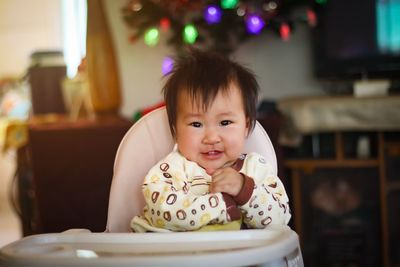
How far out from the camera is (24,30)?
165 inches

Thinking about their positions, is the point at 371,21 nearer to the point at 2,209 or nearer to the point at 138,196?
the point at 138,196

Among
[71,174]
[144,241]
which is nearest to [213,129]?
[144,241]

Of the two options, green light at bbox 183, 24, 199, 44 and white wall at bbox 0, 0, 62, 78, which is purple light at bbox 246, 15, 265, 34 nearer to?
green light at bbox 183, 24, 199, 44

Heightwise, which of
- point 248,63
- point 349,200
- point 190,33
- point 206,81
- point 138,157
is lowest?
point 349,200

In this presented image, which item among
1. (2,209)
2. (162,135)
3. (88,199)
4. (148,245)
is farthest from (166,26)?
(2,209)

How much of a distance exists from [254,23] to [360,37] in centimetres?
47

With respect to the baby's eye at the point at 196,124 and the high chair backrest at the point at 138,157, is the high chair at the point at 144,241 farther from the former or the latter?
the baby's eye at the point at 196,124

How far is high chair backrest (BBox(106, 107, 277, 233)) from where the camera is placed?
121cm

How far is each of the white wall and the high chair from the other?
121 inches

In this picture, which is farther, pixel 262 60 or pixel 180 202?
pixel 262 60

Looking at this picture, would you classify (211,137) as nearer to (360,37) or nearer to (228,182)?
(228,182)

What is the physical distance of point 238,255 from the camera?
2.68ft

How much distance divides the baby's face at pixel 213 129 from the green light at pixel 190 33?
1.47m

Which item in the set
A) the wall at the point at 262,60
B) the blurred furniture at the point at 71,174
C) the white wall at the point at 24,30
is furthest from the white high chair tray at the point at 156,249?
the white wall at the point at 24,30
